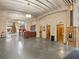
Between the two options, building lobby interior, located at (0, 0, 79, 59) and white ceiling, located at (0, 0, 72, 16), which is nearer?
building lobby interior, located at (0, 0, 79, 59)

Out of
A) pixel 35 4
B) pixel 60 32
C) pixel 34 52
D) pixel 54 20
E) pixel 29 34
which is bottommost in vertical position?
pixel 34 52

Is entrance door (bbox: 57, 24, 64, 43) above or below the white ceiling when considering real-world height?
below

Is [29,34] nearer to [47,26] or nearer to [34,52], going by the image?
[47,26]

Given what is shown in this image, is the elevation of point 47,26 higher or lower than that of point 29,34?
higher

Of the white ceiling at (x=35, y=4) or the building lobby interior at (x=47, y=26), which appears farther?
the white ceiling at (x=35, y=4)

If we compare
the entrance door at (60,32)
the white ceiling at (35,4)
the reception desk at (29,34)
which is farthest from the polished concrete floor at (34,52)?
the reception desk at (29,34)

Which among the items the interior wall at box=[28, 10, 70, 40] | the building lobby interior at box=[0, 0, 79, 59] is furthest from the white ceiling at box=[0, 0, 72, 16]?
the interior wall at box=[28, 10, 70, 40]

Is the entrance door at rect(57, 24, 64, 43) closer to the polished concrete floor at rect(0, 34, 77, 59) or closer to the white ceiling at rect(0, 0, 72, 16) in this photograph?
the white ceiling at rect(0, 0, 72, 16)

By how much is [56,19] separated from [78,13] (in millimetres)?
6073

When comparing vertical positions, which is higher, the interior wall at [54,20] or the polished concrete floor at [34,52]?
the interior wall at [54,20]

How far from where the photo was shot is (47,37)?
16.4 metres

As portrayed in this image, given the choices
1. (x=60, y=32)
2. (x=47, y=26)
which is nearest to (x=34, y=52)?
(x=60, y=32)

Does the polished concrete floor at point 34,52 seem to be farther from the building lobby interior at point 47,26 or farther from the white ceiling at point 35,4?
the white ceiling at point 35,4

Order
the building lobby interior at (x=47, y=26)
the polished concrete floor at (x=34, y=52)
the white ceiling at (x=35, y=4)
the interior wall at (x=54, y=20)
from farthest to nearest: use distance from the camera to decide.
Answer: the interior wall at (x=54, y=20), the white ceiling at (x=35, y=4), the building lobby interior at (x=47, y=26), the polished concrete floor at (x=34, y=52)
